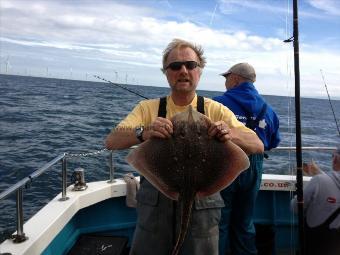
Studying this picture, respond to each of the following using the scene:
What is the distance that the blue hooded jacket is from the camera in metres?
4.61

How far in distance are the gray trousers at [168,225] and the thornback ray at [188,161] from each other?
268 mm

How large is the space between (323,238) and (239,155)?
2.11m

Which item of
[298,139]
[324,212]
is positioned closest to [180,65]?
[298,139]

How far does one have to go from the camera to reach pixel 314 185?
14.0 ft

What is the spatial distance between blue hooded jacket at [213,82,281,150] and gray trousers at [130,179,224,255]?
1.77 metres

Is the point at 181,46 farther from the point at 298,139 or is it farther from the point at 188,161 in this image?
the point at 298,139

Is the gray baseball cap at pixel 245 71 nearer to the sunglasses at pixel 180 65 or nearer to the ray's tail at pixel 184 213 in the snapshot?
the sunglasses at pixel 180 65

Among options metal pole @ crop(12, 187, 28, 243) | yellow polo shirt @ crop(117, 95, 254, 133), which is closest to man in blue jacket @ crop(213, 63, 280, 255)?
yellow polo shirt @ crop(117, 95, 254, 133)

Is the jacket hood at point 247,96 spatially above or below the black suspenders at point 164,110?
above

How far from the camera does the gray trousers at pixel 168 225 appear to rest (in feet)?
9.84

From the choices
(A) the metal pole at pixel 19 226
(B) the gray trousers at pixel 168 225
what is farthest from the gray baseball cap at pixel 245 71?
(A) the metal pole at pixel 19 226

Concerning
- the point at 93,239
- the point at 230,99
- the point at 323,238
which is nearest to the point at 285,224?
the point at 323,238

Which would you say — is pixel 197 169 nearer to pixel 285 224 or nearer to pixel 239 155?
pixel 239 155

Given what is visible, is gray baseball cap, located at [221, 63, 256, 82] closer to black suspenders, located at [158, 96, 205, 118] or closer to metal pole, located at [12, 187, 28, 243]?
black suspenders, located at [158, 96, 205, 118]
